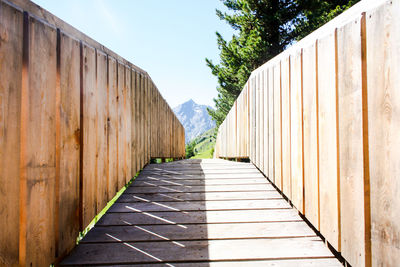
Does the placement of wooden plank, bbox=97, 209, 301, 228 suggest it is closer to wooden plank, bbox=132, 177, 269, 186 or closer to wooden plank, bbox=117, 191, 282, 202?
wooden plank, bbox=117, 191, 282, 202

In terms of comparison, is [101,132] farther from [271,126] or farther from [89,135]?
[271,126]

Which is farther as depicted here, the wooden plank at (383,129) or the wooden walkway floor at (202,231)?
the wooden walkway floor at (202,231)

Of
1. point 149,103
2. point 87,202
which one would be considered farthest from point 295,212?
point 149,103

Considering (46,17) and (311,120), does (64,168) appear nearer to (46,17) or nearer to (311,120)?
(46,17)

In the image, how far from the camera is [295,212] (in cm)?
190

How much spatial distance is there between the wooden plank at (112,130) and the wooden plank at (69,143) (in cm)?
51

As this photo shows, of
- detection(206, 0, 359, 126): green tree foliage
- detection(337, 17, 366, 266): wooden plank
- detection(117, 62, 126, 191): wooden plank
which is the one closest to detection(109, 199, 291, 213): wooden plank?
detection(117, 62, 126, 191): wooden plank

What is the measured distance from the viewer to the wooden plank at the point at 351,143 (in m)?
1.10

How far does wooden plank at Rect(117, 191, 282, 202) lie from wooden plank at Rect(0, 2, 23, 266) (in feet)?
3.91

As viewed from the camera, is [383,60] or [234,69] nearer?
[383,60]

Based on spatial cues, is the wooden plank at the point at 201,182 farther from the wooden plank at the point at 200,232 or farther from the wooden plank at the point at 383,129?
the wooden plank at the point at 383,129

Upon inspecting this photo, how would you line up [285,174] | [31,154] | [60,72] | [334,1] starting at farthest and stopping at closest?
[334,1], [285,174], [60,72], [31,154]

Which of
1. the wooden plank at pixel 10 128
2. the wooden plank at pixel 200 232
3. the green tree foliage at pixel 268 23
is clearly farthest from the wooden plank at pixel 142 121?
the green tree foliage at pixel 268 23

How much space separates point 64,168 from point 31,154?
0.29m
